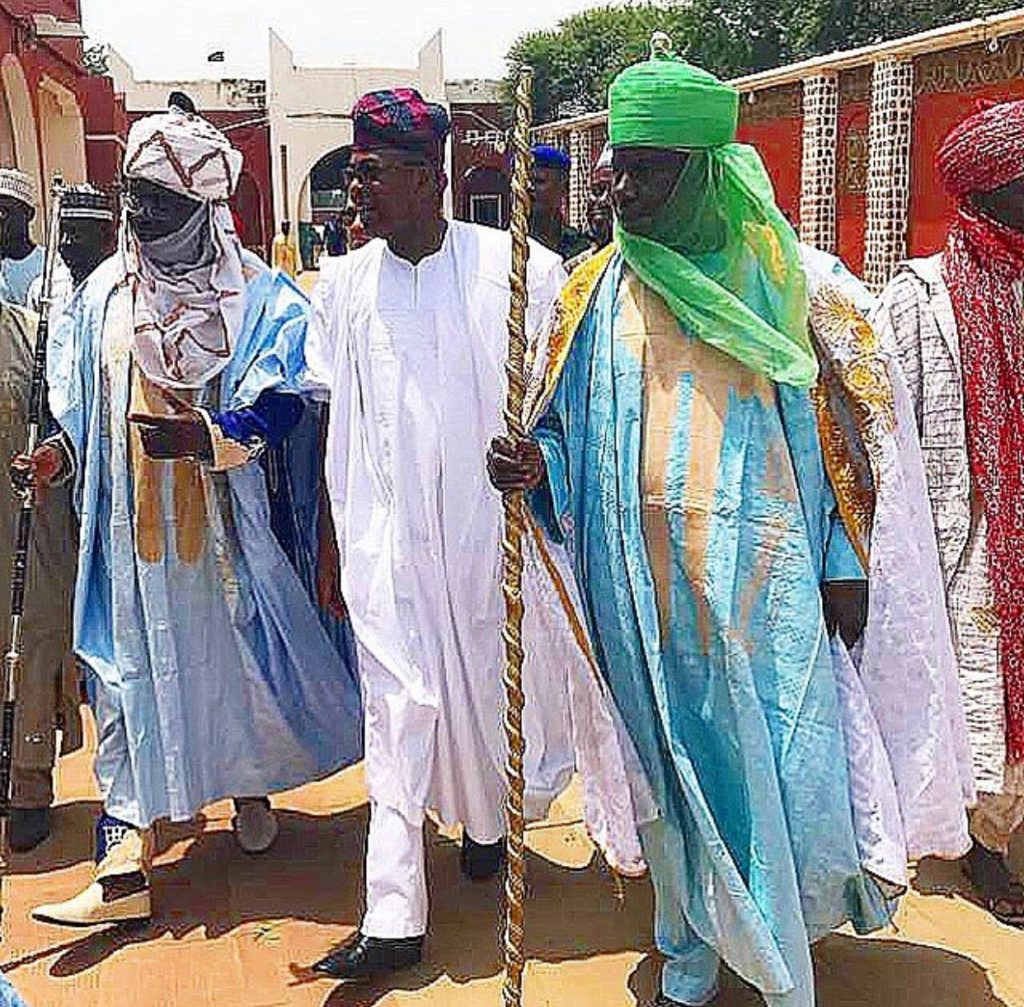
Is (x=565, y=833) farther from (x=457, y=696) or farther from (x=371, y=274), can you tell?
(x=371, y=274)

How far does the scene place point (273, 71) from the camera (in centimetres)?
→ 4012

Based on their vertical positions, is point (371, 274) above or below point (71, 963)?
above

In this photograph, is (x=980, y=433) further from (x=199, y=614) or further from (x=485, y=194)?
(x=485, y=194)

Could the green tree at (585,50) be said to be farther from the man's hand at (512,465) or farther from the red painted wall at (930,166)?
the man's hand at (512,465)

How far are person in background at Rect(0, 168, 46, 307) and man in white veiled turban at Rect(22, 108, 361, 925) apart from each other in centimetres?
180

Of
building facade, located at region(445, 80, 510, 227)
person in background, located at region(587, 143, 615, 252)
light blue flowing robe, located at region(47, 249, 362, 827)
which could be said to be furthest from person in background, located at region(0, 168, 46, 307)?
building facade, located at region(445, 80, 510, 227)

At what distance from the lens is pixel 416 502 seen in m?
3.83

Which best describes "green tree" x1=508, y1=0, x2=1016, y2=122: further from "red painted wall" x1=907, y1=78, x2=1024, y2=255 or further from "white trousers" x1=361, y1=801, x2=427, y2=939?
"white trousers" x1=361, y1=801, x2=427, y2=939

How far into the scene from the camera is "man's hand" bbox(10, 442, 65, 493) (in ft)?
13.5

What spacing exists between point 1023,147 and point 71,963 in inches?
125

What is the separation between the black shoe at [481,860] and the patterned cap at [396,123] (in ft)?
6.30

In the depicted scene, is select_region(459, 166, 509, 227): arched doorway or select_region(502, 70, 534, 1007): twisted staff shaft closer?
select_region(502, 70, 534, 1007): twisted staff shaft

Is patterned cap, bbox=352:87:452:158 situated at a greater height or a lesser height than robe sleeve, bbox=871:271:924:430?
greater

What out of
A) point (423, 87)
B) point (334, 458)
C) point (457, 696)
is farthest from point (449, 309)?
point (423, 87)
